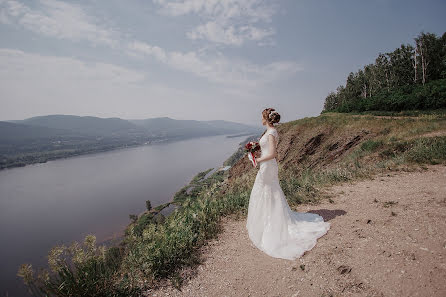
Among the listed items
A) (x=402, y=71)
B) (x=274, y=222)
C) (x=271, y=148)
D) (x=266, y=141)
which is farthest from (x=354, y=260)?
(x=402, y=71)

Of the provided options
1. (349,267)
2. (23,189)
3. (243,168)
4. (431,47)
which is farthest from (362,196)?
(23,189)

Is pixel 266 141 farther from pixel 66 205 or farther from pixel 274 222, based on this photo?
pixel 66 205

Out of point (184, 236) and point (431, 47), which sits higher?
point (431, 47)

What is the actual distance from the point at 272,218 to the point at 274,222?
0.11 meters

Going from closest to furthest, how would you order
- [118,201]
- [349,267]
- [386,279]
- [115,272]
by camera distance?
1. [386,279]
2. [349,267]
3. [115,272]
4. [118,201]

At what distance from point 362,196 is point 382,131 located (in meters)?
15.4

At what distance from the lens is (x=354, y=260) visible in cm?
392

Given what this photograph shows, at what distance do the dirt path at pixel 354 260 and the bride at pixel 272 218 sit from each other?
0.81 ft

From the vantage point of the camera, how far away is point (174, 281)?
4.10 metres

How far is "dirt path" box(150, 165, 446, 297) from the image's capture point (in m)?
3.34

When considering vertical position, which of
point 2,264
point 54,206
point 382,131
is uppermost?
point 382,131

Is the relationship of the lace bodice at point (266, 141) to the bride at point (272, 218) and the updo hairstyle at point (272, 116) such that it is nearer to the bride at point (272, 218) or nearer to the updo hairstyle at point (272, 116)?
the bride at point (272, 218)

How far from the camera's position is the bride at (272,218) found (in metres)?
4.86

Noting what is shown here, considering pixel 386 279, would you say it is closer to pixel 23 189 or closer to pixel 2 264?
pixel 2 264
